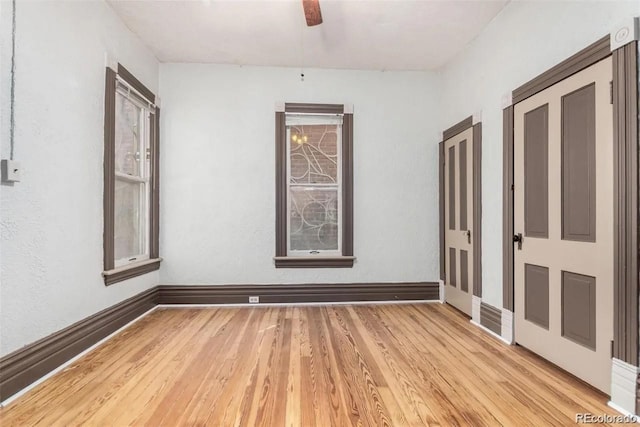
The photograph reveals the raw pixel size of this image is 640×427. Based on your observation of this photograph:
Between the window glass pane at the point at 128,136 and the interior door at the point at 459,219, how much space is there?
3.64m

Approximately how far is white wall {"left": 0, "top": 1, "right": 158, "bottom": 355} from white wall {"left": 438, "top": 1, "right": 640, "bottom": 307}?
3.58m

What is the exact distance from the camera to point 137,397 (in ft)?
6.45

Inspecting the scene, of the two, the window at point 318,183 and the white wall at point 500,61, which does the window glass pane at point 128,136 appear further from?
the white wall at point 500,61

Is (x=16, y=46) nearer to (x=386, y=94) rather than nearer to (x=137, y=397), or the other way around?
(x=137, y=397)

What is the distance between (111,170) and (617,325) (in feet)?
12.9

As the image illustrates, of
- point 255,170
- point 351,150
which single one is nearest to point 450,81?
point 351,150

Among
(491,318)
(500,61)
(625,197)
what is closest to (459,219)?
(491,318)

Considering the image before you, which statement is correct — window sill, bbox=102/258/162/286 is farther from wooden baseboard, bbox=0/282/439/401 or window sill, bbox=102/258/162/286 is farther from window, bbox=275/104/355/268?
window, bbox=275/104/355/268

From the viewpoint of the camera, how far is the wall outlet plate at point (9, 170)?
188cm

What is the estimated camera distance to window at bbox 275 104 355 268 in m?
4.13

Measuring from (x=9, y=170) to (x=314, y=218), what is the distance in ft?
9.65

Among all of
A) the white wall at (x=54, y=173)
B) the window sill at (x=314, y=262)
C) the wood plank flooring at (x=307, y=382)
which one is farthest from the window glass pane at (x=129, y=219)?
the window sill at (x=314, y=262)

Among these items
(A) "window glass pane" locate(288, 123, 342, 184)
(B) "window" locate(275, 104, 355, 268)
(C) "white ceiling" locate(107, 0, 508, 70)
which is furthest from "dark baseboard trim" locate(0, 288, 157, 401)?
(C) "white ceiling" locate(107, 0, 508, 70)

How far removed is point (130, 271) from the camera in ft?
10.8
